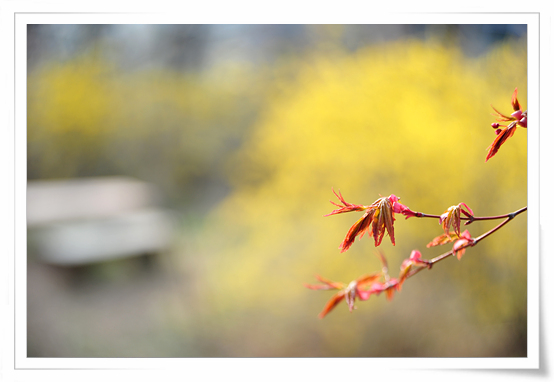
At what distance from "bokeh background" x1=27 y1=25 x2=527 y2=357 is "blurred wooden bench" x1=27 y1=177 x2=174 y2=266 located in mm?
31

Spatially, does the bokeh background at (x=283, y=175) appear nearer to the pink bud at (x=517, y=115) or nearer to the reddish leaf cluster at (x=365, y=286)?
the reddish leaf cluster at (x=365, y=286)

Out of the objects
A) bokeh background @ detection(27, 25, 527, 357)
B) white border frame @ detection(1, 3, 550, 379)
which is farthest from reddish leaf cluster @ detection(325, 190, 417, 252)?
bokeh background @ detection(27, 25, 527, 357)

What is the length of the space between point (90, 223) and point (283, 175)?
45.2 inches

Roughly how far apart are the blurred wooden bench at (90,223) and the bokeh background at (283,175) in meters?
0.03

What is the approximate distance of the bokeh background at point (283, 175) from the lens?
3.80 feet

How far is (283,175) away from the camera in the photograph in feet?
4.42

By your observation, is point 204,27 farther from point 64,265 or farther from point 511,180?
point 511,180

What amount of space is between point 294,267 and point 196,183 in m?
0.97

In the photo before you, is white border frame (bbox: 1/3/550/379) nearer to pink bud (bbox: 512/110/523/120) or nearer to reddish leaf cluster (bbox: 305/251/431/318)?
reddish leaf cluster (bbox: 305/251/431/318)

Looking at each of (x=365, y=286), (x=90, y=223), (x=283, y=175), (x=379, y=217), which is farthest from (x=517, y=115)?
(x=90, y=223)

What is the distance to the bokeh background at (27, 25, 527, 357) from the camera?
116 cm
